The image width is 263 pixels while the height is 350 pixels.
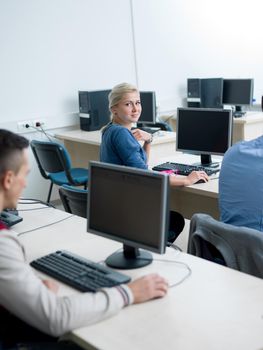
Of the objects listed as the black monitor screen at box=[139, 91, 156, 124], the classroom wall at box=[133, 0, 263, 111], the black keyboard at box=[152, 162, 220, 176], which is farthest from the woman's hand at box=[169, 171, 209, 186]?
the classroom wall at box=[133, 0, 263, 111]

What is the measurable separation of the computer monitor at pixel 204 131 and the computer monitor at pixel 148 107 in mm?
1667

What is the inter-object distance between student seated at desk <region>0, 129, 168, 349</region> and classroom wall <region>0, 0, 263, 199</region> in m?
3.53

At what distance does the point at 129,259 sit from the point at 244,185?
74 centimetres

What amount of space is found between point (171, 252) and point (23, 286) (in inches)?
28.8

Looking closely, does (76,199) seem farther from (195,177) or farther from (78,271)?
(78,271)

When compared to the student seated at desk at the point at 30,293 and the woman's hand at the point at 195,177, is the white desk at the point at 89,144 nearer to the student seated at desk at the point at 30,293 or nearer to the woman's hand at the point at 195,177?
the woman's hand at the point at 195,177

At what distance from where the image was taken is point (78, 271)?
71.7 inches

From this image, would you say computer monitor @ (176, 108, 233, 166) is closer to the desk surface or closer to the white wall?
the desk surface

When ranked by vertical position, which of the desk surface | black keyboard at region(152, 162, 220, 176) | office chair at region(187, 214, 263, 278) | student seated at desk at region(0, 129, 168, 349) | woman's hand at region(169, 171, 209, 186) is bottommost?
the desk surface

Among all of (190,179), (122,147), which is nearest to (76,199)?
(122,147)

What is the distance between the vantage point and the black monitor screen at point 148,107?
523cm

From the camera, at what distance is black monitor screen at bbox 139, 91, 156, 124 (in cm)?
523

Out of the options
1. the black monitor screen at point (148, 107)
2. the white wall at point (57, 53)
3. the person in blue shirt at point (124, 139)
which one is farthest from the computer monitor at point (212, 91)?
the person in blue shirt at point (124, 139)

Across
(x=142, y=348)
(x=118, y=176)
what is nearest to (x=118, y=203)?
(x=118, y=176)
